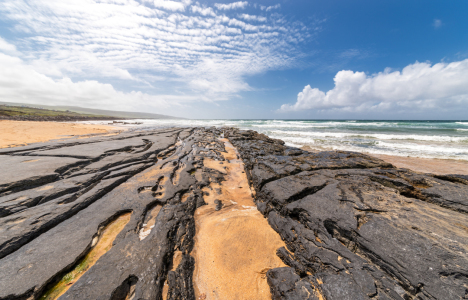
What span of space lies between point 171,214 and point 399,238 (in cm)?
460

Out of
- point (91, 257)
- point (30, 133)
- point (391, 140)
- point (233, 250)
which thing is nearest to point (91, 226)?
point (91, 257)

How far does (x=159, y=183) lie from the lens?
5.65 metres

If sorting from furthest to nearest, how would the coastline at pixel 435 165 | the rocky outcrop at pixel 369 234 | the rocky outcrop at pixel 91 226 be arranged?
the coastline at pixel 435 165, the rocky outcrop at pixel 91 226, the rocky outcrop at pixel 369 234

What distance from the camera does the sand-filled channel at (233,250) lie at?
2695mm

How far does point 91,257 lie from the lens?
110 inches

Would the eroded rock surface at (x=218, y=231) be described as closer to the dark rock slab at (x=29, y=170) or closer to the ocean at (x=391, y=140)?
the dark rock slab at (x=29, y=170)

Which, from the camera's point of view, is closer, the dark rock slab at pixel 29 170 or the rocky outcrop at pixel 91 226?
the rocky outcrop at pixel 91 226

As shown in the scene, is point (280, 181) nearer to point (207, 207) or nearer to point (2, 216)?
point (207, 207)

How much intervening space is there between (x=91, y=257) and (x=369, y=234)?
16.5ft

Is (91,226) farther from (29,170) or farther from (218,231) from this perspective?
(29,170)

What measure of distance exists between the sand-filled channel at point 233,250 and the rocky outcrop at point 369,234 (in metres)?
0.26

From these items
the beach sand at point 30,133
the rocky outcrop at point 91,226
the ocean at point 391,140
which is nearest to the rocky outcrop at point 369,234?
the rocky outcrop at point 91,226

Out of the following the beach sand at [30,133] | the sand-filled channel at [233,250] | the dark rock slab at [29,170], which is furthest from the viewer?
the beach sand at [30,133]

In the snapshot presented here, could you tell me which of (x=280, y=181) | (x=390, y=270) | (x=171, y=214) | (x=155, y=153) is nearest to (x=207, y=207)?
(x=171, y=214)
